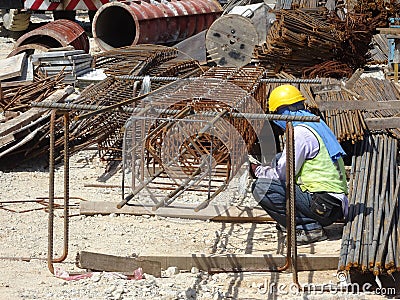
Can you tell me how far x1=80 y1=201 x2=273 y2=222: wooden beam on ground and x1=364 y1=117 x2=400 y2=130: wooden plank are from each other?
143 centimetres

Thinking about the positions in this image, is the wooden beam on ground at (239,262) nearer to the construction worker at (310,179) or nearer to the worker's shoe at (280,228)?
the construction worker at (310,179)

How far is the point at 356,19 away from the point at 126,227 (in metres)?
8.15

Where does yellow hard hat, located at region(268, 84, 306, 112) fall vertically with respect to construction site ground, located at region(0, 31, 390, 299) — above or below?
above

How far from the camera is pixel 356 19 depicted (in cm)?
1394

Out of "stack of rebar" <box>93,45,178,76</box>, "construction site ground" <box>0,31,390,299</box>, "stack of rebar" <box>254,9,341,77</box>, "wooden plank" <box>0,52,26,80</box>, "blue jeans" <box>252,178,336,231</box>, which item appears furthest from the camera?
"stack of rebar" <box>254,9,341,77</box>

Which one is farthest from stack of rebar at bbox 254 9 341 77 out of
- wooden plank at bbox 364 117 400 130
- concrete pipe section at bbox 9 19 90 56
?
wooden plank at bbox 364 117 400 130

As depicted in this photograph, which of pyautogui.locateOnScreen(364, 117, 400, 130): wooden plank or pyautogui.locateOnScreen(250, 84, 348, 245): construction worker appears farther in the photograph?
pyautogui.locateOnScreen(364, 117, 400, 130): wooden plank

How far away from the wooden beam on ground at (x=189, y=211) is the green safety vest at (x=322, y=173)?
913mm

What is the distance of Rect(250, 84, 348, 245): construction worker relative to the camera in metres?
6.45

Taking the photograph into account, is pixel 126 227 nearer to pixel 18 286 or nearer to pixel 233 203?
pixel 233 203

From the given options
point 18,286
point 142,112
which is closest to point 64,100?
point 142,112

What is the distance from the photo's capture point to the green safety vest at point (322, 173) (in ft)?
21.2

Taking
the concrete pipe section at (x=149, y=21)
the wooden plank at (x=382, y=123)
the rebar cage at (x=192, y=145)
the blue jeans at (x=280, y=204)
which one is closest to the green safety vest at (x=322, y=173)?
the blue jeans at (x=280, y=204)

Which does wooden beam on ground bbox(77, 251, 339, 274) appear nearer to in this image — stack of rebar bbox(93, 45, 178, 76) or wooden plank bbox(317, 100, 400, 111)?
wooden plank bbox(317, 100, 400, 111)
